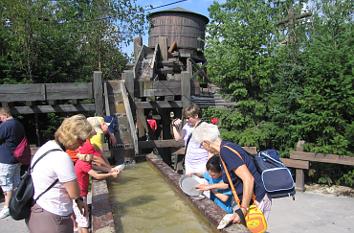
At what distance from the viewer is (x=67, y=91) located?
28.1 feet

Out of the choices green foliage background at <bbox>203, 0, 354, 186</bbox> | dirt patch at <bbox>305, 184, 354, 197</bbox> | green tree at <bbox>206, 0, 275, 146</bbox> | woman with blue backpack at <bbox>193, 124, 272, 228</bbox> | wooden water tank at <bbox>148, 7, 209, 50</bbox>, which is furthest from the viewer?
wooden water tank at <bbox>148, 7, 209, 50</bbox>

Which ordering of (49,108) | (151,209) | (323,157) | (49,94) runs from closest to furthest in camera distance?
(151,209) < (49,94) < (49,108) < (323,157)

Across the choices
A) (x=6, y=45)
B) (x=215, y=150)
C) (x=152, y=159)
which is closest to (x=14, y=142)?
(x=152, y=159)

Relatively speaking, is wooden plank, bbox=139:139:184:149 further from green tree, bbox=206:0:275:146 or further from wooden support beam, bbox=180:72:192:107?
green tree, bbox=206:0:275:146

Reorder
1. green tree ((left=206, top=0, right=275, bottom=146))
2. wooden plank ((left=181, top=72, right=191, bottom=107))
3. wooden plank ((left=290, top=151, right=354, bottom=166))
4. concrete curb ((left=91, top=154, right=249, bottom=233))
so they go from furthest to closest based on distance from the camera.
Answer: green tree ((left=206, top=0, right=275, bottom=146)) < wooden plank ((left=181, top=72, right=191, bottom=107)) < wooden plank ((left=290, top=151, right=354, bottom=166)) < concrete curb ((left=91, top=154, right=249, bottom=233))

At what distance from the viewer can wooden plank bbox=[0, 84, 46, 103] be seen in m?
8.25

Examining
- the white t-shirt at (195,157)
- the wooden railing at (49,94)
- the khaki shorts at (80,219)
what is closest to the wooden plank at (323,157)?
the wooden railing at (49,94)

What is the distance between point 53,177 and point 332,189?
8.00 metres

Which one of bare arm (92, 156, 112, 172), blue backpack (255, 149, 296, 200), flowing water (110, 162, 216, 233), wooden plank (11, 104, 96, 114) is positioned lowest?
flowing water (110, 162, 216, 233)

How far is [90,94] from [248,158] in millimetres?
5947

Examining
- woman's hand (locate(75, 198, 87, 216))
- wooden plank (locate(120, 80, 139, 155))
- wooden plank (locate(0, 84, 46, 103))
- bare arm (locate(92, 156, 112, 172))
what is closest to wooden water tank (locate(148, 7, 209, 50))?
wooden plank (locate(120, 80, 139, 155))

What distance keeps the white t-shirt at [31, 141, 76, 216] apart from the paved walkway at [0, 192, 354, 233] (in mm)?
3861

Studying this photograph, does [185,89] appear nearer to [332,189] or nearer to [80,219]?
[332,189]

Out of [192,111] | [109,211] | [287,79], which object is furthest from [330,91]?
[109,211]
